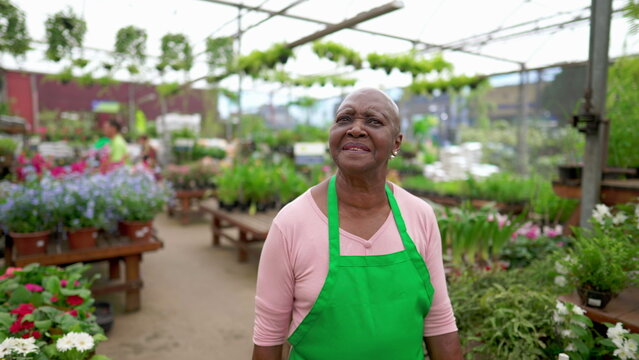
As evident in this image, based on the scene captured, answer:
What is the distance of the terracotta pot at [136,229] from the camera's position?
321 cm

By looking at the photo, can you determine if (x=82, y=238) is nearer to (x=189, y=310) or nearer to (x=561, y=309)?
(x=189, y=310)

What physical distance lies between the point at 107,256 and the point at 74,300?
3.59 feet

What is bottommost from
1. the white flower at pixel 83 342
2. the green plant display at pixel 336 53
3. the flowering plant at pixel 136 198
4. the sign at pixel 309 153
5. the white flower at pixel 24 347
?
the white flower at pixel 83 342

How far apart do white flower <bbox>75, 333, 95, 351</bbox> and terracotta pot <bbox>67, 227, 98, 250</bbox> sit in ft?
4.99

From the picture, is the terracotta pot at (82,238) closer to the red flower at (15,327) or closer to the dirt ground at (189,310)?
the dirt ground at (189,310)

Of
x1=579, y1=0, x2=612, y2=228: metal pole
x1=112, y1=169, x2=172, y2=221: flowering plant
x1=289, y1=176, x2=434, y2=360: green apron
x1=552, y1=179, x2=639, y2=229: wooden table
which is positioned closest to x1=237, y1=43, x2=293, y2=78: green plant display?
x1=112, y1=169, x2=172, y2=221: flowering plant

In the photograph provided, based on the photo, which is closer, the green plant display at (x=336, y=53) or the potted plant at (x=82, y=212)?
the potted plant at (x=82, y=212)

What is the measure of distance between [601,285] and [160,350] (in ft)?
8.15

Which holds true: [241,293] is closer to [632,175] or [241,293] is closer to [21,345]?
[21,345]

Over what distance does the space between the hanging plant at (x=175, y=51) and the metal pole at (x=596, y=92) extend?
237 inches

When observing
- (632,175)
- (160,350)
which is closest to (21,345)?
(160,350)

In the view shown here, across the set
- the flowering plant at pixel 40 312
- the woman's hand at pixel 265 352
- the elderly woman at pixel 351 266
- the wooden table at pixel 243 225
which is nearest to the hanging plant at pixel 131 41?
the wooden table at pixel 243 225

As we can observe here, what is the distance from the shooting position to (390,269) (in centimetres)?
110

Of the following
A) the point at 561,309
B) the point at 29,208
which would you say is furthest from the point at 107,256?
the point at 561,309
